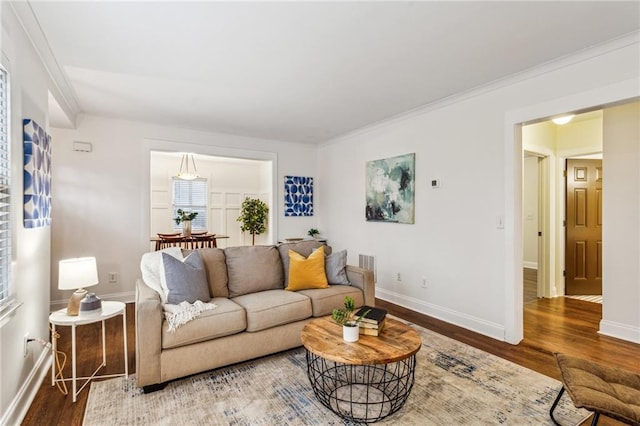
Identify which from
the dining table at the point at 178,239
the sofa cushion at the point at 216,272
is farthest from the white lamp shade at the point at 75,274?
the dining table at the point at 178,239

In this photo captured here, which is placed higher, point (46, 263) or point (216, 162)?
point (216, 162)

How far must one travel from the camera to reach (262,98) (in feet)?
11.9

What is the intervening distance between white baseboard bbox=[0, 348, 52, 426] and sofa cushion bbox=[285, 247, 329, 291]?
1.99 m

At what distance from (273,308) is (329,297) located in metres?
0.59

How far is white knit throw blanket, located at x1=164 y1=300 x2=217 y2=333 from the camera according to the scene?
228 cm

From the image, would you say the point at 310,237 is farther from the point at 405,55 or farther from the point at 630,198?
the point at 630,198

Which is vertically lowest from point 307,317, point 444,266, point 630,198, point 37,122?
point 307,317

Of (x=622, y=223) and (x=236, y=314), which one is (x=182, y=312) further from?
(x=622, y=223)

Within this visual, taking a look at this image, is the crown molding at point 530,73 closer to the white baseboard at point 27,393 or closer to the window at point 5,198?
the window at point 5,198

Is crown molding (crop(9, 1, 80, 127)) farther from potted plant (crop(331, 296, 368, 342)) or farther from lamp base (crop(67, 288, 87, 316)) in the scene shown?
potted plant (crop(331, 296, 368, 342))

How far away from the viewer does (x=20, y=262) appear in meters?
2.12

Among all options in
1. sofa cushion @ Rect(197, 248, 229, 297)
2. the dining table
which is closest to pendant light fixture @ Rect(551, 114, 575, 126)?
sofa cushion @ Rect(197, 248, 229, 297)

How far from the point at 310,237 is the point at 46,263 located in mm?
3881

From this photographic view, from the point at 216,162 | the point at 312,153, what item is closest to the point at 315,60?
the point at 312,153
